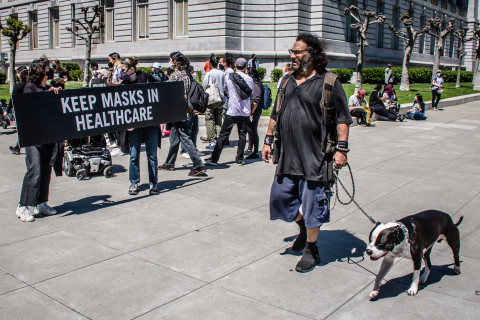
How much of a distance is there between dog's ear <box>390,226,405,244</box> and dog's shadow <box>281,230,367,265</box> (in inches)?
45.6

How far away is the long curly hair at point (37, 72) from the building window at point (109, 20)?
32.1m

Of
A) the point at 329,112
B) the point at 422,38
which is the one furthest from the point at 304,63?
the point at 422,38

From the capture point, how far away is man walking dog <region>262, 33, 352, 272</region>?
4.69 meters

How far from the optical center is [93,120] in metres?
6.83

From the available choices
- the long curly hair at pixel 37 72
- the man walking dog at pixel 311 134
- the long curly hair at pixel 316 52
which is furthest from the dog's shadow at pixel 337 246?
the long curly hair at pixel 37 72

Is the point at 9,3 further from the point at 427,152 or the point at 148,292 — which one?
the point at 148,292

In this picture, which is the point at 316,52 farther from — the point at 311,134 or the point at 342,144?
the point at 342,144

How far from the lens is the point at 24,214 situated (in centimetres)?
623

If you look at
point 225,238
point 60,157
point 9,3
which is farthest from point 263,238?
point 9,3

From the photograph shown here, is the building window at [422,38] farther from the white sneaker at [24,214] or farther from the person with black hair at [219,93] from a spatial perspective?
the white sneaker at [24,214]

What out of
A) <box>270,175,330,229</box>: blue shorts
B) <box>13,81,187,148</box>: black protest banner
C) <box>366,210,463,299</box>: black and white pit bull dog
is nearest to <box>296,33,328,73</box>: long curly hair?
<box>270,175,330,229</box>: blue shorts

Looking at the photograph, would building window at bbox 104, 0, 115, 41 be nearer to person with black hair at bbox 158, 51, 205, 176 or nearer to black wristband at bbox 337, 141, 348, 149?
person with black hair at bbox 158, 51, 205, 176

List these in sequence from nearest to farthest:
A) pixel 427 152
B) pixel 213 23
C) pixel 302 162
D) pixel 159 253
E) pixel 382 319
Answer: pixel 382 319 → pixel 302 162 → pixel 159 253 → pixel 427 152 → pixel 213 23

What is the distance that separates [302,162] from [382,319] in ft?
4.95
